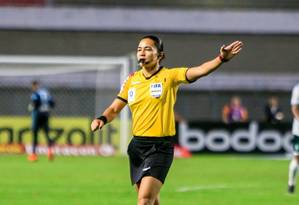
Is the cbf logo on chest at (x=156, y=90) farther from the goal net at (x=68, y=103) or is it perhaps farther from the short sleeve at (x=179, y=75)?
the goal net at (x=68, y=103)

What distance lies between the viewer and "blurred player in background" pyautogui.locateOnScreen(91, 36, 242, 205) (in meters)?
10.1

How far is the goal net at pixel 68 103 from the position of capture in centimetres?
3080

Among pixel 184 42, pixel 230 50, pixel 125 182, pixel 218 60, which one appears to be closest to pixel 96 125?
pixel 218 60

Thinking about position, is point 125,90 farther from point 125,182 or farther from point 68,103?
point 68,103

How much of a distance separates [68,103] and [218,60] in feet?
89.4

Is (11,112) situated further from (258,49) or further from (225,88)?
(258,49)

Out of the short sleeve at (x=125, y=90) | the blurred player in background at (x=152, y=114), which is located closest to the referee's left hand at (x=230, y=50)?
the blurred player in background at (x=152, y=114)

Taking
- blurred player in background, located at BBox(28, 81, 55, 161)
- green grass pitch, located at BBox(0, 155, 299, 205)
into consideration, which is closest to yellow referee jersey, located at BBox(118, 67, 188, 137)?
green grass pitch, located at BBox(0, 155, 299, 205)

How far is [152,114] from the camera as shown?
33.4 ft

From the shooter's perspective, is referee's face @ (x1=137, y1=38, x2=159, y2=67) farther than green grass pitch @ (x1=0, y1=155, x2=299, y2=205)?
No

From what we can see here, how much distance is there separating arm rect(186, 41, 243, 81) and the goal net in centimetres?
2026

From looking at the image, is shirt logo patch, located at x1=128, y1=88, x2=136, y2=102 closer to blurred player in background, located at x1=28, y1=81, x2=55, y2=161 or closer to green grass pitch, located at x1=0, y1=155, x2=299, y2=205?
green grass pitch, located at x1=0, y1=155, x2=299, y2=205

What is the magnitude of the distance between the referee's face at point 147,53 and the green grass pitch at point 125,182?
548 centimetres

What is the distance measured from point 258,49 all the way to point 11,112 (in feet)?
45.6
